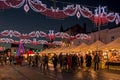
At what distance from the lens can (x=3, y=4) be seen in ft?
78.3

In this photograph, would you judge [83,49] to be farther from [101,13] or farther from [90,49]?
[101,13]

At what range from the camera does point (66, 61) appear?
123ft

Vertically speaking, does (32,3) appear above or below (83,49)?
above

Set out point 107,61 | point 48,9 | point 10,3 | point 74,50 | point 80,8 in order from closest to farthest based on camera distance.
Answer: point 10,3
point 48,9
point 80,8
point 107,61
point 74,50

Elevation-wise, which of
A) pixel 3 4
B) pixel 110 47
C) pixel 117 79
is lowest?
pixel 117 79

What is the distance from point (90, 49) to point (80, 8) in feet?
38.4

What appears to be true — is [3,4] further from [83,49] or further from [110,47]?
[83,49]

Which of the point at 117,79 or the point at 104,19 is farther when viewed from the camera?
the point at 104,19

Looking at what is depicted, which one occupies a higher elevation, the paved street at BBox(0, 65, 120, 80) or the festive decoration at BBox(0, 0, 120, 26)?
the festive decoration at BBox(0, 0, 120, 26)

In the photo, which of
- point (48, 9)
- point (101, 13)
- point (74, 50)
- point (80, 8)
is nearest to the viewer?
point (48, 9)

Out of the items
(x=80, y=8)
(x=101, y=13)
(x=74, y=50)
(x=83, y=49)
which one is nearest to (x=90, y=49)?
(x=83, y=49)

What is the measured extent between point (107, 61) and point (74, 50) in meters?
9.44

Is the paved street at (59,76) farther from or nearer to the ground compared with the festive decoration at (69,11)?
nearer to the ground

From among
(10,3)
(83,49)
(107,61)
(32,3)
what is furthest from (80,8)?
(83,49)
